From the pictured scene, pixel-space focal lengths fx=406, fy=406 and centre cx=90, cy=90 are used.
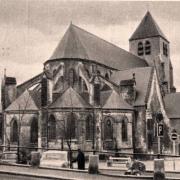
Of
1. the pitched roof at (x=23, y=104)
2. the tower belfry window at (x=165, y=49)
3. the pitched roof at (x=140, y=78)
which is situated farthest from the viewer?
the tower belfry window at (x=165, y=49)

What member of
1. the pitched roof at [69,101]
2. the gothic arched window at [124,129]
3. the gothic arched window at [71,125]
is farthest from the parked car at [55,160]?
the gothic arched window at [124,129]

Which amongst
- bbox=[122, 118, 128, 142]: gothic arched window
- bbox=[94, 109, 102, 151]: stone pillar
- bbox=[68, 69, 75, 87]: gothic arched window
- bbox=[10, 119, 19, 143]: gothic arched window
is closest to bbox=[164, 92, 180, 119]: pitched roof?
bbox=[122, 118, 128, 142]: gothic arched window

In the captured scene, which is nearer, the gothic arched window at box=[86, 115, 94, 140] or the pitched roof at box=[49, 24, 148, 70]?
the gothic arched window at box=[86, 115, 94, 140]

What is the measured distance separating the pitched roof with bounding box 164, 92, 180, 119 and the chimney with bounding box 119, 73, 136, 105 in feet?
37.3

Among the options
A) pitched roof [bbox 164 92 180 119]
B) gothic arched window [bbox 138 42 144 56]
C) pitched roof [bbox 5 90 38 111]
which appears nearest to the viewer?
pitched roof [bbox 5 90 38 111]

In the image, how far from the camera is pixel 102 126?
135 feet

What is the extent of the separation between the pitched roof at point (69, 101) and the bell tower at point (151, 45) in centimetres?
2409

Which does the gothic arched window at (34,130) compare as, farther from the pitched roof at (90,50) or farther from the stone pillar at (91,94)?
the pitched roof at (90,50)

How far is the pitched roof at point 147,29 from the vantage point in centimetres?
6381

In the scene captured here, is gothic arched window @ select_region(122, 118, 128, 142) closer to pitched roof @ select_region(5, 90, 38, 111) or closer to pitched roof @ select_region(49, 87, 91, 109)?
pitched roof @ select_region(49, 87, 91, 109)

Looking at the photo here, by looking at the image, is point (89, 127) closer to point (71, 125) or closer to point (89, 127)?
point (89, 127)

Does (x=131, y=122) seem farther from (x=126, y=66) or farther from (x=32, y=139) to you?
(x=126, y=66)

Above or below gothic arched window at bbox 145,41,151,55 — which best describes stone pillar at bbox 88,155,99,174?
below

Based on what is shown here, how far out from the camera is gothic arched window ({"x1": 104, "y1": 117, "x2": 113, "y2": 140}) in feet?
136
